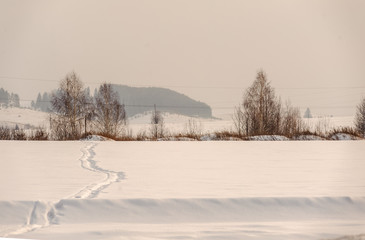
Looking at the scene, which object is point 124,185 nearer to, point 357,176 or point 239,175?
point 239,175

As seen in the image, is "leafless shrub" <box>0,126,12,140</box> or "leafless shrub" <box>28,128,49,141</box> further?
"leafless shrub" <box>0,126,12,140</box>

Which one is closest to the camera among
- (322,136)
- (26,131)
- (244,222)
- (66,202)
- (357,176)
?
(244,222)

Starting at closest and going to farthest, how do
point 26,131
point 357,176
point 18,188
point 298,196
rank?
point 298,196 < point 18,188 < point 357,176 < point 26,131

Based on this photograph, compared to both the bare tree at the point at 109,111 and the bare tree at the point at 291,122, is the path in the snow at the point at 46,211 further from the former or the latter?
the bare tree at the point at 109,111

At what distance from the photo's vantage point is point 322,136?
15.4m

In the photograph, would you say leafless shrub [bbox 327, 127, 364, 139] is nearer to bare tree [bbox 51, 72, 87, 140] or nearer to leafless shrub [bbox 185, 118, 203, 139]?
leafless shrub [bbox 185, 118, 203, 139]

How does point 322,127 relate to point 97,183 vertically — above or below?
above

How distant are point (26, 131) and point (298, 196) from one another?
1429 cm

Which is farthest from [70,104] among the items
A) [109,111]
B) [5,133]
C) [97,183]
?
[97,183]

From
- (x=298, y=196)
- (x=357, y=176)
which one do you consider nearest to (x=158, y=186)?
(x=298, y=196)

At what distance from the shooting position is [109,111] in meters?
31.1


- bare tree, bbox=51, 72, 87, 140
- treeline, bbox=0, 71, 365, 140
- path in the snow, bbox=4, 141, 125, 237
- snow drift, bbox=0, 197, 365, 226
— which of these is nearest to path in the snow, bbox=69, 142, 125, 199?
path in the snow, bbox=4, 141, 125, 237

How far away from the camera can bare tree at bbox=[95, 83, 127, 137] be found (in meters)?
30.9

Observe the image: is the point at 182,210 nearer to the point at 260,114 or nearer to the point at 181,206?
the point at 181,206
